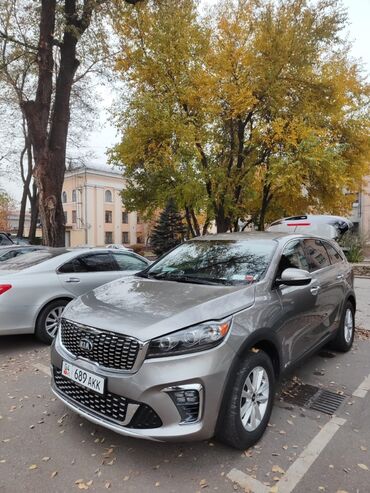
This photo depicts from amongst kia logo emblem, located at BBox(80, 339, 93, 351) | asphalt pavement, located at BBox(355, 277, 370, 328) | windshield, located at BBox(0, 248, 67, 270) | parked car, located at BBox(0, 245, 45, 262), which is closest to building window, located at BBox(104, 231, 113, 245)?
asphalt pavement, located at BBox(355, 277, 370, 328)

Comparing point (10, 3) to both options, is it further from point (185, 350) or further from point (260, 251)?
point (185, 350)

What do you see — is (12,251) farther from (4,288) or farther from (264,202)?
(264,202)

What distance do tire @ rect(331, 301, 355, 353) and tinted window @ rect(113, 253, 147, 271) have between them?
130 inches

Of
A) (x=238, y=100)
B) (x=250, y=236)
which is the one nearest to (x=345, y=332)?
(x=250, y=236)

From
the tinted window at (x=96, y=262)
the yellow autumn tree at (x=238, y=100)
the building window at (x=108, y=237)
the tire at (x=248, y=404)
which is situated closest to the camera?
the tire at (x=248, y=404)

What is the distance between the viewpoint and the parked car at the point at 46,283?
5035mm

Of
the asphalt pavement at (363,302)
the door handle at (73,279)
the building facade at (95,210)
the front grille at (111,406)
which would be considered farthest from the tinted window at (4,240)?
the building facade at (95,210)

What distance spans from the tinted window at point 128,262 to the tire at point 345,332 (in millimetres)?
3299

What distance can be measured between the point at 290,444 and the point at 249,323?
1030 millimetres

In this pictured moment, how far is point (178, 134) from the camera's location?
11250 millimetres

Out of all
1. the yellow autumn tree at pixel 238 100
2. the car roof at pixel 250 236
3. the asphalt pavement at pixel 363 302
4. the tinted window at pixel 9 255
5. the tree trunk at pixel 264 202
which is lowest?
the asphalt pavement at pixel 363 302

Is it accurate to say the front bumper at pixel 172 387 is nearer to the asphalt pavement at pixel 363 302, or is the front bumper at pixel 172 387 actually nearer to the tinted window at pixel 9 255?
the asphalt pavement at pixel 363 302

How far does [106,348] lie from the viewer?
2703 millimetres

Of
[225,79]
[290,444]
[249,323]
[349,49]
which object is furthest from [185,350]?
[349,49]
